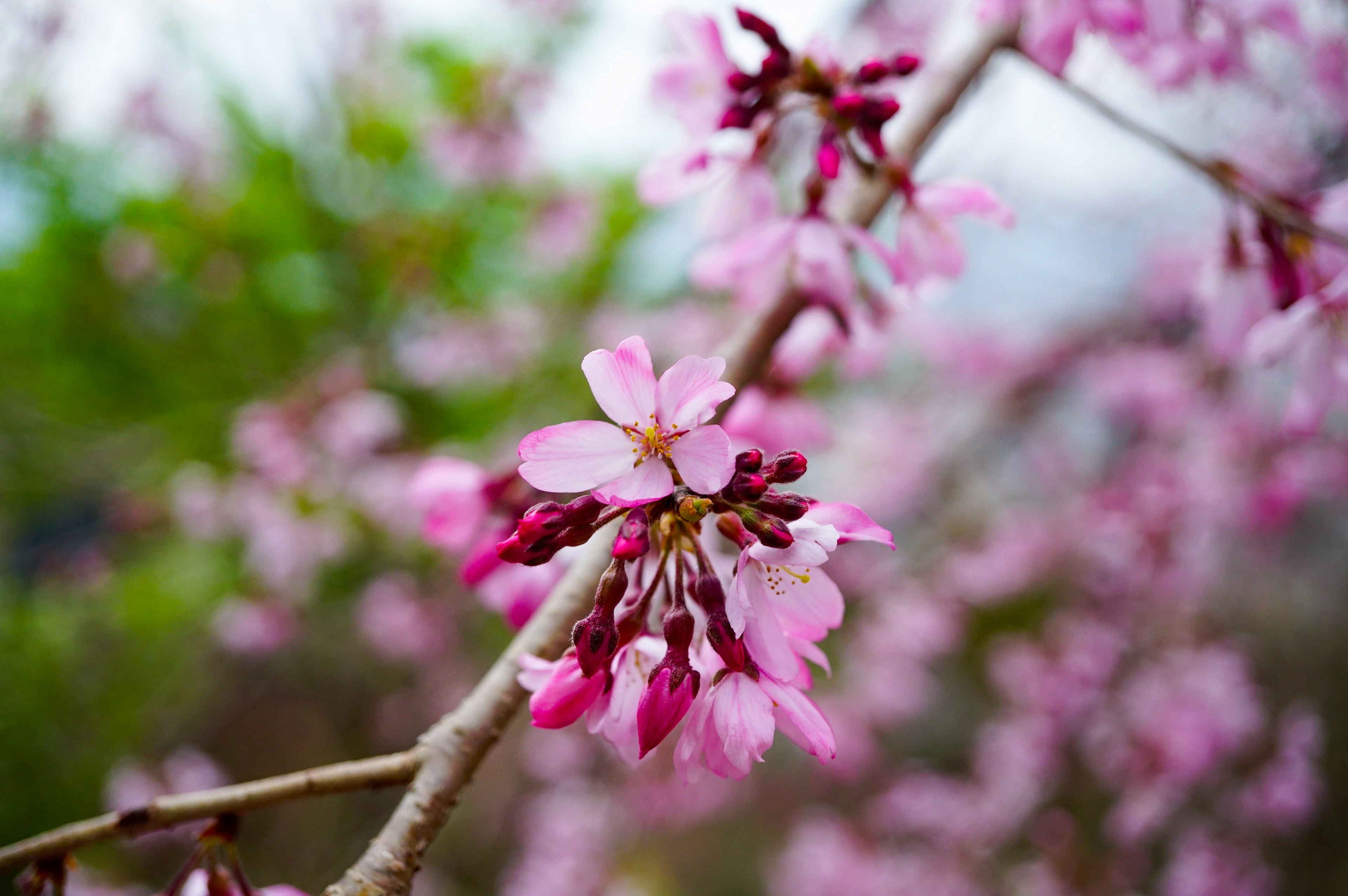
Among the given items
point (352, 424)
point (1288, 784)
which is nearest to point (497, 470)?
point (352, 424)

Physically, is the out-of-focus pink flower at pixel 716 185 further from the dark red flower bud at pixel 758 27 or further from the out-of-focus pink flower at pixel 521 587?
the out-of-focus pink flower at pixel 521 587

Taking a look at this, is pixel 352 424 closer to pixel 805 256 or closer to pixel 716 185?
pixel 716 185

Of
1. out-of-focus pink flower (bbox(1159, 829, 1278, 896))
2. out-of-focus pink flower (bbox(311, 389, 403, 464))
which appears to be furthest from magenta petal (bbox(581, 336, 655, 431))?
out-of-focus pink flower (bbox(1159, 829, 1278, 896))

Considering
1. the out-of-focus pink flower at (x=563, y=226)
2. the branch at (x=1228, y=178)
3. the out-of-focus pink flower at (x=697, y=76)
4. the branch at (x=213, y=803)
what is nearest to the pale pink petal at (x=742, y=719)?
the branch at (x=213, y=803)

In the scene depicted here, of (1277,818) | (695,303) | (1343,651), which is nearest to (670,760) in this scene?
(1277,818)

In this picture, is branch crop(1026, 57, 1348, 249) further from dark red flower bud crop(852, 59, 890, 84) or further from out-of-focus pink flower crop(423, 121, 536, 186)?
out-of-focus pink flower crop(423, 121, 536, 186)

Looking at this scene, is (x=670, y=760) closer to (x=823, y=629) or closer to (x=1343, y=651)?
(x=823, y=629)
